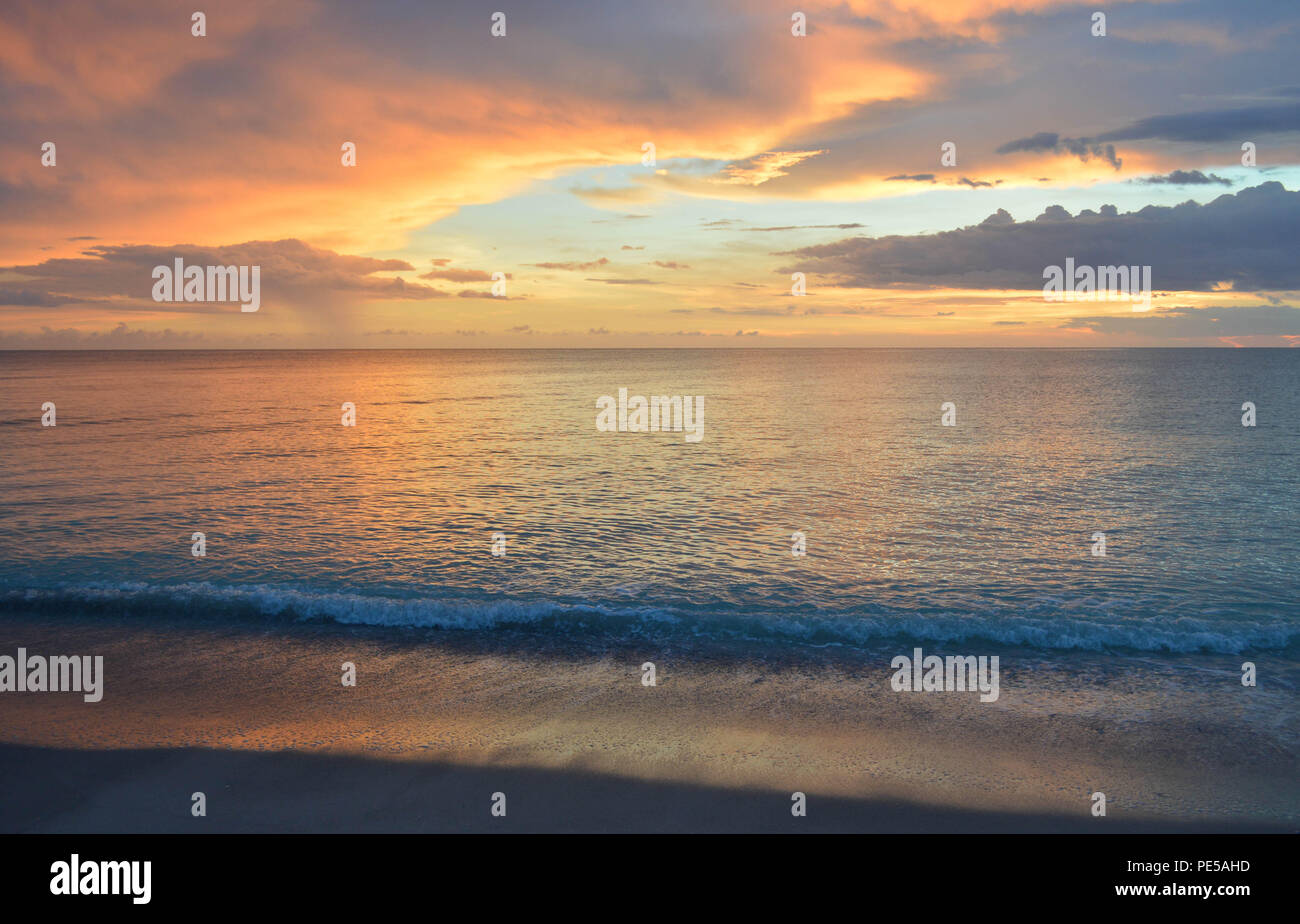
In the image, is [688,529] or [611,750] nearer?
[611,750]

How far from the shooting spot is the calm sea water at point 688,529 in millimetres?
16062

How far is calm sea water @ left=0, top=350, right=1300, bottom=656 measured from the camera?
16062 mm

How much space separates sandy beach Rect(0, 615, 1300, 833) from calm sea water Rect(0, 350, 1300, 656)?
103 inches

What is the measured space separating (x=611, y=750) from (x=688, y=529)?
42.1 ft

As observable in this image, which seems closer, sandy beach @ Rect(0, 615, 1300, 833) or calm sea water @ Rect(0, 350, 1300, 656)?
sandy beach @ Rect(0, 615, 1300, 833)

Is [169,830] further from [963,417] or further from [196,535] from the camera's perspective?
[963,417]

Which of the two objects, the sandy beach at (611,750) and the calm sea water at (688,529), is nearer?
the sandy beach at (611,750)

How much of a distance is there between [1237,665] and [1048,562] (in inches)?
234

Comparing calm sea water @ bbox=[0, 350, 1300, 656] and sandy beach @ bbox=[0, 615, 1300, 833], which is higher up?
calm sea water @ bbox=[0, 350, 1300, 656]

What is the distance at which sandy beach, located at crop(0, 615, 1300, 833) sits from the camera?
864 cm

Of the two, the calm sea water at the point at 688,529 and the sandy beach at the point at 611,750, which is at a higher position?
the calm sea water at the point at 688,529

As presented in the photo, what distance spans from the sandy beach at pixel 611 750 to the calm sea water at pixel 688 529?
8.56 ft

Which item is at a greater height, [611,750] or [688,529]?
[688,529]

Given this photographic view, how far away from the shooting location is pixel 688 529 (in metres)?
22.7
